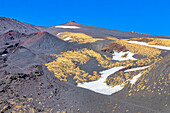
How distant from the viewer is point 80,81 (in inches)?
541

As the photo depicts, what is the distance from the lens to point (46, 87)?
11391mm

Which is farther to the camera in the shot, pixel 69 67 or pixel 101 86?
pixel 69 67

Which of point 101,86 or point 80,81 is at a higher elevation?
point 80,81

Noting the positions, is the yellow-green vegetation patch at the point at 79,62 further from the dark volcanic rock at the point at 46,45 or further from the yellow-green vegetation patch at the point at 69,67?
the dark volcanic rock at the point at 46,45

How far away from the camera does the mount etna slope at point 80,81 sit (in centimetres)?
864

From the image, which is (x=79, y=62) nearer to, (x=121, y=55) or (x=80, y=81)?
(x=80, y=81)

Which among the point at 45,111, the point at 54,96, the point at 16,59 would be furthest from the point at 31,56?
the point at 45,111

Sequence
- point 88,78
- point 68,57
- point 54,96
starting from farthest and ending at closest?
point 68,57, point 88,78, point 54,96

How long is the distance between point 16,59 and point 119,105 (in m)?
12.5

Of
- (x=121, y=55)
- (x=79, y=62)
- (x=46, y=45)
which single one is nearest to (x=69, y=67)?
(x=79, y=62)

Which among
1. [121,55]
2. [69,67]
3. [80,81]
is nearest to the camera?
[80,81]

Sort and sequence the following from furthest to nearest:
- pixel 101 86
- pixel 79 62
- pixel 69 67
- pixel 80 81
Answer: pixel 79 62 → pixel 69 67 → pixel 80 81 → pixel 101 86

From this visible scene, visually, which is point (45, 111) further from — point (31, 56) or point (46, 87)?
point (31, 56)

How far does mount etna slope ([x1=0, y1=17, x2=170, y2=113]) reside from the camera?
8.64 meters
